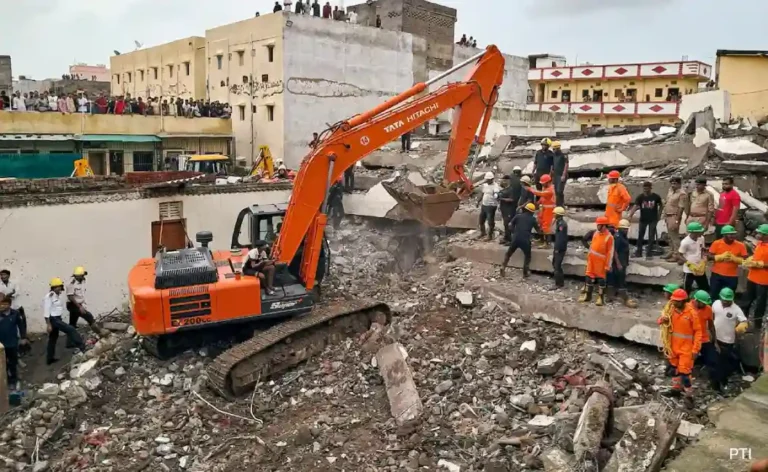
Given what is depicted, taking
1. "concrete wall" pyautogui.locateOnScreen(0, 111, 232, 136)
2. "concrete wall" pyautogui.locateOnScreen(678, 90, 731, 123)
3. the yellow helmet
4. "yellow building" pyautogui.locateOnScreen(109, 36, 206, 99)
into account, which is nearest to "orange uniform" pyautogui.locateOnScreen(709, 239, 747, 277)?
the yellow helmet

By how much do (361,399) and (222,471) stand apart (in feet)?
6.17

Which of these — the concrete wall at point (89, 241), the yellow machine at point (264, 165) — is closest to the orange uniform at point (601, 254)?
the concrete wall at point (89, 241)

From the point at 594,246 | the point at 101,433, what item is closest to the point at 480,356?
the point at 594,246

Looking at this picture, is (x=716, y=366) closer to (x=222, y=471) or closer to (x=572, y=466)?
(x=572, y=466)

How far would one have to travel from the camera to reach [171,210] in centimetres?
1345

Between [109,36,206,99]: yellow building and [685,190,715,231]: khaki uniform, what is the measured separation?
23838 mm

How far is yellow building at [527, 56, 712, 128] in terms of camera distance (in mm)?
35688

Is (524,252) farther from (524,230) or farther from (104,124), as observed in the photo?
(104,124)

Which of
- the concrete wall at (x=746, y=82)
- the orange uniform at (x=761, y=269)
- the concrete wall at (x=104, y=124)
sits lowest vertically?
the orange uniform at (x=761, y=269)

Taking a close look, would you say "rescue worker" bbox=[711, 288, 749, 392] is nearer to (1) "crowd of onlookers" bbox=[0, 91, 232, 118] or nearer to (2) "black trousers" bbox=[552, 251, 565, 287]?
(2) "black trousers" bbox=[552, 251, 565, 287]

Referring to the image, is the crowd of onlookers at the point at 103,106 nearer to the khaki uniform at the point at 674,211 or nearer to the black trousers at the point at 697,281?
the khaki uniform at the point at 674,211

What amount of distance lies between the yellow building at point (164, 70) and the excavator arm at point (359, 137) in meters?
20.7

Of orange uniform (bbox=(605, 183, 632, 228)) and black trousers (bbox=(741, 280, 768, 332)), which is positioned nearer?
black trousers (bbox=(741, 280, 768, 332))

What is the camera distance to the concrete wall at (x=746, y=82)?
21.7 meters
